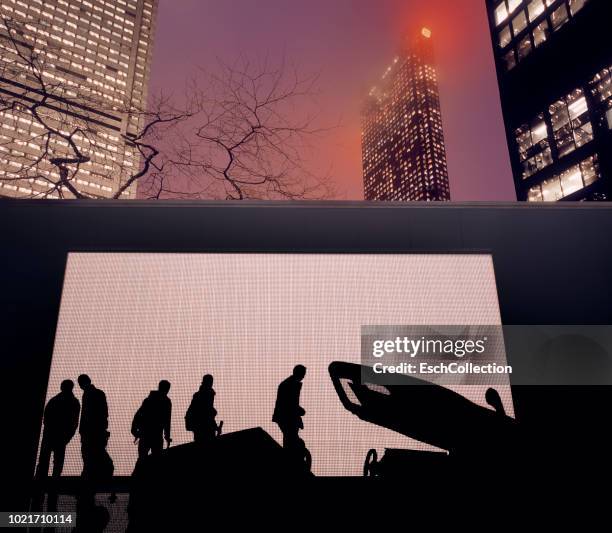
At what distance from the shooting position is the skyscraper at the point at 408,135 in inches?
5315

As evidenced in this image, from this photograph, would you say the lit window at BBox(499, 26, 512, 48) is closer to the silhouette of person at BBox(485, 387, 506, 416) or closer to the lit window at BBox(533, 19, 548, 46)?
the lit window at BBox(533, 19, 548, 46)

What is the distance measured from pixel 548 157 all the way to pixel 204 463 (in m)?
33.4

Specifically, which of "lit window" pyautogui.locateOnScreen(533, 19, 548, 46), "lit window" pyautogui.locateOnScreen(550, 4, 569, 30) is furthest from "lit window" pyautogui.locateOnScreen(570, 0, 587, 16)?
"lit window" pyautogui.locateOnScreen(533, 19, 548, 46)

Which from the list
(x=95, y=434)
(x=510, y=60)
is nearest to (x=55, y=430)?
(x=95, y=434)

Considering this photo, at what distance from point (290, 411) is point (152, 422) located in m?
1.69

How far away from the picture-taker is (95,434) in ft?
14.1

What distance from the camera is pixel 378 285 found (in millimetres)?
5699

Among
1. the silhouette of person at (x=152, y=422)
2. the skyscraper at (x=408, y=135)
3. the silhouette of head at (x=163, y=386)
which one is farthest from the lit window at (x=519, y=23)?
the skyscraper at (x=408, y=135)

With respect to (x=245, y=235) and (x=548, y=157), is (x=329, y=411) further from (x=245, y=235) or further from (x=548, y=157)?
(x=548, y=157)

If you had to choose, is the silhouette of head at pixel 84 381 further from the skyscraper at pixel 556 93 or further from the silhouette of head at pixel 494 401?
the skyscraper at pixel 556 93

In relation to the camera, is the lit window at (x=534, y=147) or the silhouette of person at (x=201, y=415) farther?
the lit window at (x=534, y=147)

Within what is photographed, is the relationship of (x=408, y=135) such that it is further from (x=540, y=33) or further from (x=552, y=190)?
(x=552, y=190)

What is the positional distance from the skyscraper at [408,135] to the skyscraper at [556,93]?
3980 inches

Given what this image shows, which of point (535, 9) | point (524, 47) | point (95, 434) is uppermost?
point (535, 9)
